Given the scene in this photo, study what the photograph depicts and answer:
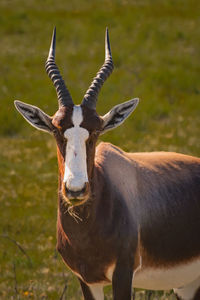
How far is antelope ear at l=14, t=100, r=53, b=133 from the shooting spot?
673 cm

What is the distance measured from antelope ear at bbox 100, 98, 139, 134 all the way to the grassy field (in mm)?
2033

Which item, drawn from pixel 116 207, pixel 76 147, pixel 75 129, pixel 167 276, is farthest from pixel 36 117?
pixel 167 276

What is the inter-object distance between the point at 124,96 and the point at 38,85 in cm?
386

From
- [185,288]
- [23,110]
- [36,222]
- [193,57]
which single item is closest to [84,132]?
[23,110]

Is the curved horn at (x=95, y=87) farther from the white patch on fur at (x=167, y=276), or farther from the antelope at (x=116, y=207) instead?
the white patch on fur at (x=167, y=276)

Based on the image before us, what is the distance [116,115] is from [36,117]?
967 mm

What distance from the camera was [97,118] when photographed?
6492mm

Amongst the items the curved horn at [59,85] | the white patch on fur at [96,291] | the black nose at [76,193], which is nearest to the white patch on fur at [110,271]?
the white patch on fur at [96,291]

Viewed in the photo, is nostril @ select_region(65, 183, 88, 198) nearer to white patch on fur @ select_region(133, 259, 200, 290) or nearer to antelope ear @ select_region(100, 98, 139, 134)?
antelope ear @ select_region(100, 98, 139, 134)

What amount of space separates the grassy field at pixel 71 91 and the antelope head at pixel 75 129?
72.8 inches

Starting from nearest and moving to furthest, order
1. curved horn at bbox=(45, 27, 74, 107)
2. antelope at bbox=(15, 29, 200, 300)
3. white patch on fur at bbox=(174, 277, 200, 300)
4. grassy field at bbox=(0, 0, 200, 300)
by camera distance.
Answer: antelope at bbox=(15, 29, 200, 300) < curved horn at bbox=(45, 27, 74, 107) < white patch on fur at bbox=(174, 277, 200, 300) < grassy field at bbox=(0, 0, 200, 300)

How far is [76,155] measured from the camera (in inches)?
239

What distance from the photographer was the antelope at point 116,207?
6359 mm

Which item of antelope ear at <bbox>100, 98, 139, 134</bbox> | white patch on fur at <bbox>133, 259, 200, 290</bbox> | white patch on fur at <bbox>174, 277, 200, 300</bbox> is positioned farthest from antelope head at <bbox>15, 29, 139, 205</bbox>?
white patch on fur at <bbox>174, 277, 200, 300</bbox>
